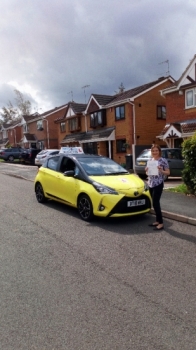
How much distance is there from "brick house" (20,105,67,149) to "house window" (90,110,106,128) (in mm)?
14137

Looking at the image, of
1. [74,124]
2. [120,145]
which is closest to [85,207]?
[120,145]

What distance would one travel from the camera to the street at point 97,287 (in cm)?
261

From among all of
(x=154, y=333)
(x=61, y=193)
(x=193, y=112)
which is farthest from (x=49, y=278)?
(x=193, y=112)

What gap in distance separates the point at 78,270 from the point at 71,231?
1.80 m

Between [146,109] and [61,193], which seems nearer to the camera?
[61,193]

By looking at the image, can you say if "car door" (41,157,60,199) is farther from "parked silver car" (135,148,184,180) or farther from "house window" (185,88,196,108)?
"house window" (185,88,196,108)

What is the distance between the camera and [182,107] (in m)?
19.7

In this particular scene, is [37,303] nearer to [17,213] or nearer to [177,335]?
[177,335]

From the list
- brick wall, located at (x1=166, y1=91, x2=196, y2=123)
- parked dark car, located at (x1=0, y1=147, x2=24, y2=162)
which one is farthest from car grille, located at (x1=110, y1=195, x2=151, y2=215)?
parked dark car, located at (x1=0, y1=147, x2=24, y2=162)

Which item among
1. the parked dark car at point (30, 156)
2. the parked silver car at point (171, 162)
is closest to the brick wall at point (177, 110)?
the parked silver car at point (171, 162)

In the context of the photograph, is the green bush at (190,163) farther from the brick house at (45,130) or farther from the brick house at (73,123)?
the brick house at (45,130)

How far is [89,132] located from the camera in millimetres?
30922

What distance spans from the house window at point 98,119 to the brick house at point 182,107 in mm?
8703

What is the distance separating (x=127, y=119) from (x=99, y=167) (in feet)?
61.8
